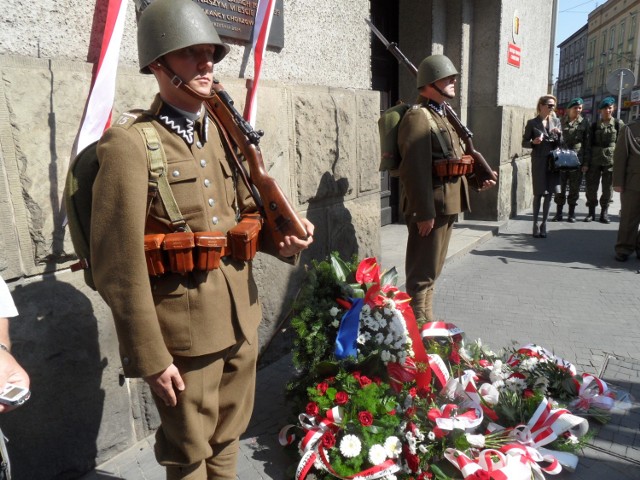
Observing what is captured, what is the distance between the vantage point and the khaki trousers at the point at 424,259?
351cm

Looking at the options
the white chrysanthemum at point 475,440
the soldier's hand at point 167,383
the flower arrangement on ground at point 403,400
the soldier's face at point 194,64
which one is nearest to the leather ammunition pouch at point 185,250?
the soldier's hand at point 167,383

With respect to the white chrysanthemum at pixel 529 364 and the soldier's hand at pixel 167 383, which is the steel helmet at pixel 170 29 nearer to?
the soldier's hand at pixel 167 383

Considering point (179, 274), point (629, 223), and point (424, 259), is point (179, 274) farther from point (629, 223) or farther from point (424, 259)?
point (629, 223)

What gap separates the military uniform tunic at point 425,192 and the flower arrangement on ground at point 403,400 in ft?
1.91

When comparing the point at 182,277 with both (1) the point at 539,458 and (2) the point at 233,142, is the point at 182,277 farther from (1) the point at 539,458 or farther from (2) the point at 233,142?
(1) the point at 539,458

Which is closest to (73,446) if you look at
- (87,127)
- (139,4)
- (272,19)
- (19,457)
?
(19,457)

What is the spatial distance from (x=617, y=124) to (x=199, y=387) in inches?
328

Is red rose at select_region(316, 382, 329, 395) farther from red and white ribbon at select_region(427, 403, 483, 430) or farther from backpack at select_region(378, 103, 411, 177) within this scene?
backpack at select_region(378, 103, 411, 177)

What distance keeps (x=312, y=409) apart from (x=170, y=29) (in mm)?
1721

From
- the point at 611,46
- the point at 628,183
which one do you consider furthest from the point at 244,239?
the point at 611,46

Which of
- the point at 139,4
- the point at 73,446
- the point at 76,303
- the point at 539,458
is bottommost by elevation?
the point at 539,458

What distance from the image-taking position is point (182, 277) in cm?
167

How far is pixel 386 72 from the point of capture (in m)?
7.25

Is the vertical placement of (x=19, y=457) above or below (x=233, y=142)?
below
